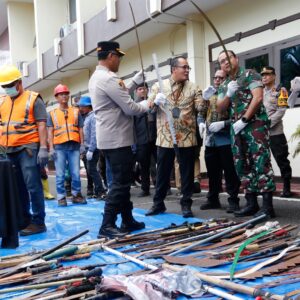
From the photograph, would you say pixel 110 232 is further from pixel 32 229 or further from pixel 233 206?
pixel 233 206

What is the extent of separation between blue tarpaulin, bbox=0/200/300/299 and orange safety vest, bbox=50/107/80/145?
103 centimetres

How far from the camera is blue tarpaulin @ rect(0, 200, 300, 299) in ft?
9.91

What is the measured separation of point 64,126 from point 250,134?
3.13 metres

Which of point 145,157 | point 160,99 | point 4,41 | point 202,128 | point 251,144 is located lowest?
point 145,157

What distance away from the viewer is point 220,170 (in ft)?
17.9

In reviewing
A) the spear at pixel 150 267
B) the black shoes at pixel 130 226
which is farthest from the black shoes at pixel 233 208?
the spear at pixel 150 267

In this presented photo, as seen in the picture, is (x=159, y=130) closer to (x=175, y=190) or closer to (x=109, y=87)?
(x=109, y=87)

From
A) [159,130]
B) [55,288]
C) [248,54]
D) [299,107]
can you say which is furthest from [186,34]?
[55,288]

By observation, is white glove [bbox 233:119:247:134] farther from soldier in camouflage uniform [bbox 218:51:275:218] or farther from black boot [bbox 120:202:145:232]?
black boot [bbox 120:202:145:232]

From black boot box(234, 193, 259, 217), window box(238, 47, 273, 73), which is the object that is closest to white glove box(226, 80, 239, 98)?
black boot box(234, 193, 259, 217)

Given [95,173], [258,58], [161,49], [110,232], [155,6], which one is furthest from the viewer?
[161,49]

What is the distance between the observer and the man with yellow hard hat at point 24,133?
440cm

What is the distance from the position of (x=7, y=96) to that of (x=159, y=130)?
5.75 feet

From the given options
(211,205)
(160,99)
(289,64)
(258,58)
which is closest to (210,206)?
(211,205)
